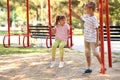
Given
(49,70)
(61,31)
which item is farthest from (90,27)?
(49,70)

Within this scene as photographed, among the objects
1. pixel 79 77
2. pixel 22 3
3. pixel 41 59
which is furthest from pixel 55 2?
pixel 79 77

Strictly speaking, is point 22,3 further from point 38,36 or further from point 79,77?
point 79,77

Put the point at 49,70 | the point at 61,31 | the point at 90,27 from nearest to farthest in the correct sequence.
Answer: the point at 90,27, the point at 49,70, the point at 61,31

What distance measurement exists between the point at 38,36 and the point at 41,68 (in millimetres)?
9821

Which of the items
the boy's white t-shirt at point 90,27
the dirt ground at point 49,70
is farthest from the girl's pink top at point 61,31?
the boy's white t-shirt at point 90,27

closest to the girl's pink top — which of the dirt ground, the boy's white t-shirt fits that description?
the dirt ground

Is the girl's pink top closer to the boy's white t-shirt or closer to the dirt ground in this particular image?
the dirt ground

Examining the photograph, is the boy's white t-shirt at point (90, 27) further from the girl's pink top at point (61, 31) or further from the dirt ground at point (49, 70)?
the girl's pink top at point (61, 31)

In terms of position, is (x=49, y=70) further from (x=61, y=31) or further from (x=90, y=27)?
(x=90, y=27)

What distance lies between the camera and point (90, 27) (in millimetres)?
8203

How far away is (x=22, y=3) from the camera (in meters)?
41.2

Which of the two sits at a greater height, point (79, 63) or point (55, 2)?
point (55, 2)

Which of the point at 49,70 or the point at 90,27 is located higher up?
the point at 90,27

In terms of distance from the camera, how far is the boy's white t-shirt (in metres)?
8.17
